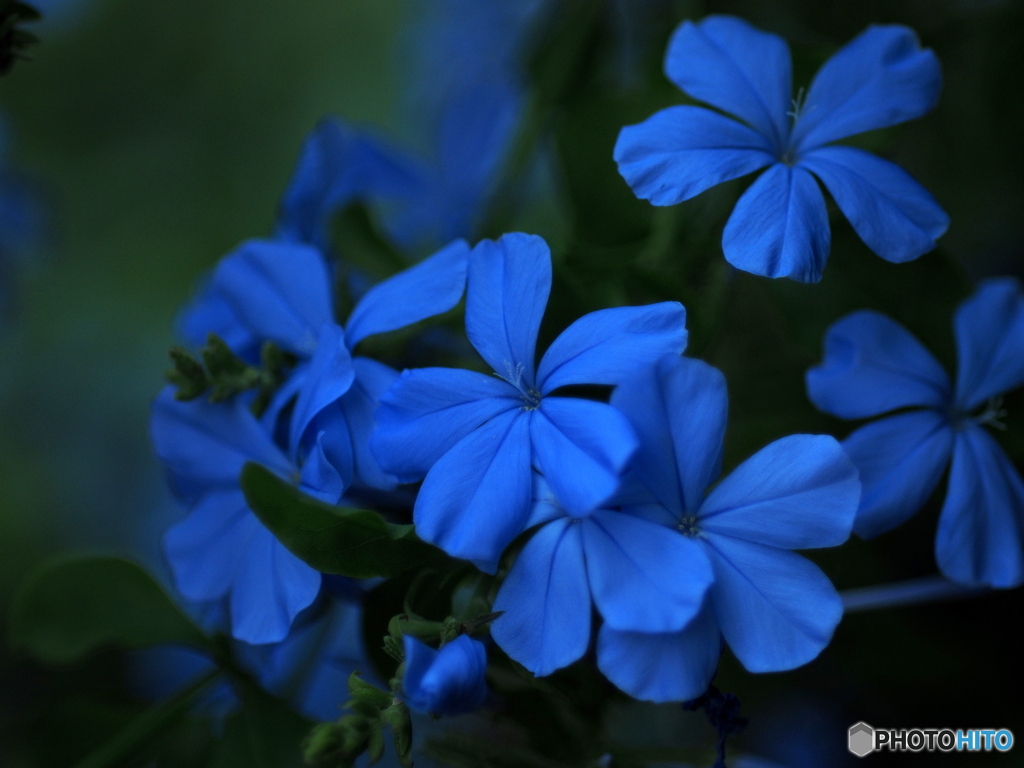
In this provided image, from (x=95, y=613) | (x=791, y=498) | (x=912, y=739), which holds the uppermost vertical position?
(x=791, y=498)

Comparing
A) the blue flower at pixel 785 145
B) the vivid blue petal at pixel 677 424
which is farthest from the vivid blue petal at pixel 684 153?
the vivid blue petal at pixel 677 424

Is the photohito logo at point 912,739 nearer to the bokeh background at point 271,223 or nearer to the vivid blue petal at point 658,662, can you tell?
the bokeh background at point 271,223

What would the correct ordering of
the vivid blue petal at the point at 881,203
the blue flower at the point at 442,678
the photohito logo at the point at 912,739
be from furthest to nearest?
1. the photohito logo at the point at 912,739
2. the vivid blue petal at the point at 881,203
3. the blue flower at the point at 442,678

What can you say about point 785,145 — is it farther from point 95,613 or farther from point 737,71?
point 95,613

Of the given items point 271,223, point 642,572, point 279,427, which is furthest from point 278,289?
point 271,223

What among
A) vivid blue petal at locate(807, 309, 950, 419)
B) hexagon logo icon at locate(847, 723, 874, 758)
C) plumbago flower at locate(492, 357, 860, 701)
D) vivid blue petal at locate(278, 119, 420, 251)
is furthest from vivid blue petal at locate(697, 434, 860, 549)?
vivid blue petal at locate(278, 119, 420, 251)

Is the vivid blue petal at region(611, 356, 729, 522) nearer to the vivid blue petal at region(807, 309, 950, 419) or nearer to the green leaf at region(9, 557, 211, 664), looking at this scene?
the vivid blue petal at region(807, 309, 950, 419)
